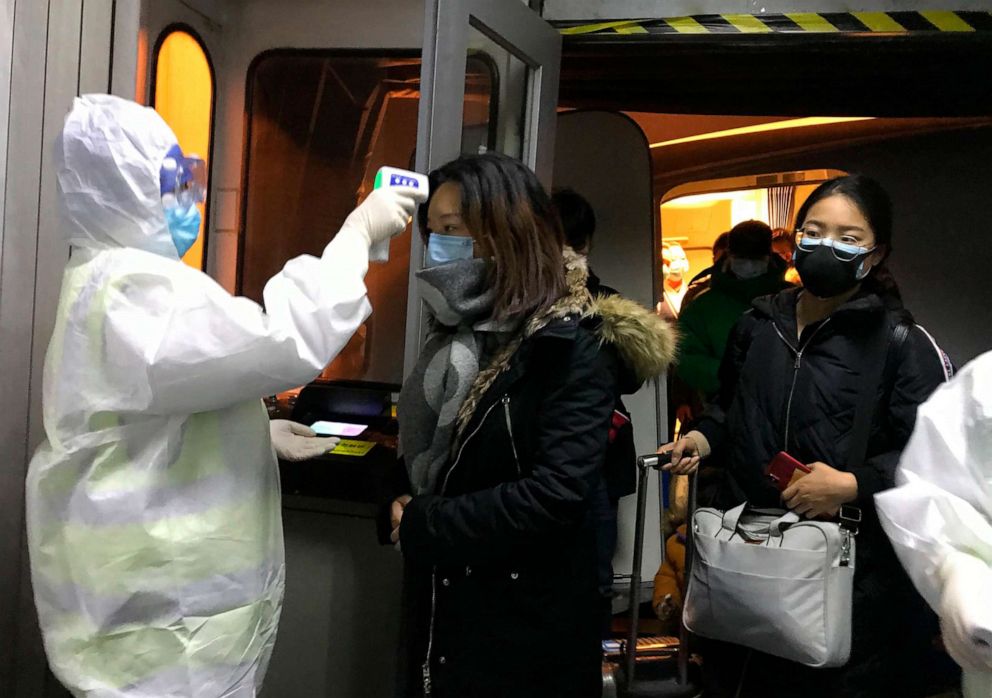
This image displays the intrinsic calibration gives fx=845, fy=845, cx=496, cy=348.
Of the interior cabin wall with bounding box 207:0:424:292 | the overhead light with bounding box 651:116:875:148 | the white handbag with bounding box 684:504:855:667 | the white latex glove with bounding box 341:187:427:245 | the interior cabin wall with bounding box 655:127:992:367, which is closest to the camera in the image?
the white latex glove with bounding box 341:187:427:245

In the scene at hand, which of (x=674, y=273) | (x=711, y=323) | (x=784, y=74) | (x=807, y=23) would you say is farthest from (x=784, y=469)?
(x=674, y=273)

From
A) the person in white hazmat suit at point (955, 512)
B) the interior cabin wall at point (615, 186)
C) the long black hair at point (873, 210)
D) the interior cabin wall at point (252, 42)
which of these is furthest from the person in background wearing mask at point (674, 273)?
the person in white hazmat suit at point (955, 512)

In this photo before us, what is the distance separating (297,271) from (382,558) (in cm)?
102

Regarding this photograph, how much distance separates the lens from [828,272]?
174 centimetres

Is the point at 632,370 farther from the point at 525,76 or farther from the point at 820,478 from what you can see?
the point at 525,76

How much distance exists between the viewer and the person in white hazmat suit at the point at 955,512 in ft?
→ 3.59

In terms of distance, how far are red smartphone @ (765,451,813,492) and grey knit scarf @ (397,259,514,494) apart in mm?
629

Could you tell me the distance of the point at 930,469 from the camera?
1.22 meters

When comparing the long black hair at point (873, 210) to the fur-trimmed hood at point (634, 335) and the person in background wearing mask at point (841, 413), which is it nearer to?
the person in background wearing mask at point (841, 413)

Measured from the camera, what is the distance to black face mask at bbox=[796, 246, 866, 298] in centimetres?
173

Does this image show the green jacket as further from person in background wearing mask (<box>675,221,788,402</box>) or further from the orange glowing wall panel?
the orange glowing wall panel

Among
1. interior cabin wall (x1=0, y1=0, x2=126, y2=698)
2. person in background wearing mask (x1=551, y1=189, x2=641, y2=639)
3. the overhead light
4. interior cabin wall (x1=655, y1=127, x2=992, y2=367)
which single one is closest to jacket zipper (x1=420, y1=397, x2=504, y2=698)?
person in background wearing mask (x1=551, y1=189, x2=641, y2=639)

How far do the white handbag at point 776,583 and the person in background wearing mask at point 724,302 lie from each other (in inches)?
60.7

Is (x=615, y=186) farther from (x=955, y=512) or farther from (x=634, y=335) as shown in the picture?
(x=955, y=512)
